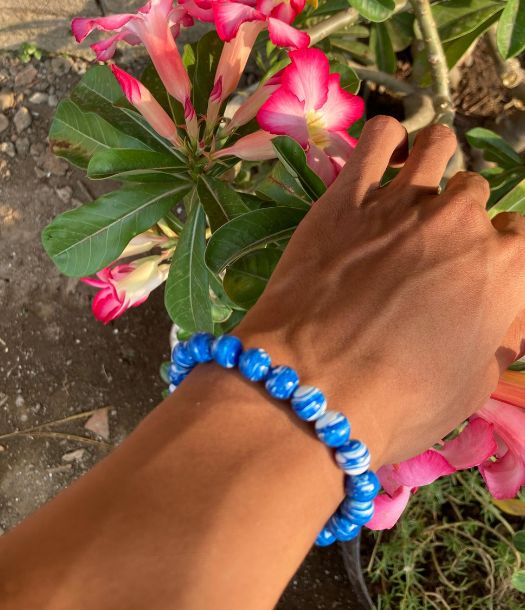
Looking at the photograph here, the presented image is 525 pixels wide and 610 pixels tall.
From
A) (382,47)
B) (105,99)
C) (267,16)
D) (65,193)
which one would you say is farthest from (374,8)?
(65,193)

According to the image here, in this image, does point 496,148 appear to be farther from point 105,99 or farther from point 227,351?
point 227,351

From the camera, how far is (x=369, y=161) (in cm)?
62

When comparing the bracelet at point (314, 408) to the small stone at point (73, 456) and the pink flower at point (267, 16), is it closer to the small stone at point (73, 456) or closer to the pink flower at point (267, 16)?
the pink flower at point (267, 16)

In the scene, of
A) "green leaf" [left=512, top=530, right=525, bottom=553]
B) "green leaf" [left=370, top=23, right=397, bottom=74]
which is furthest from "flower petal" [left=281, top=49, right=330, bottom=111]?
"green leaf" [left=370, top=23, right=397, bottom=74]

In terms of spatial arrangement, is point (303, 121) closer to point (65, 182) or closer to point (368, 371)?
point (368, 371)

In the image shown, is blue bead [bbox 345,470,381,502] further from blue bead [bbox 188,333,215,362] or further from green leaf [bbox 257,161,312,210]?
green leaf [bbox 257,161,312,210]

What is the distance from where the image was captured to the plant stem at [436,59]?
3.50ft

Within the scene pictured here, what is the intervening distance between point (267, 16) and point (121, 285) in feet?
1.77

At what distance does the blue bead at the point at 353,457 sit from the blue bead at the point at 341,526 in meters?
0.06

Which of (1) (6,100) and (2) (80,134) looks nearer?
(2) (80,134)

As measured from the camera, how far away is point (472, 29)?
1.23 m

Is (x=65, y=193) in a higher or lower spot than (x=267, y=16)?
lower

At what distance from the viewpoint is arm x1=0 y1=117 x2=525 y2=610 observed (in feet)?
1.30

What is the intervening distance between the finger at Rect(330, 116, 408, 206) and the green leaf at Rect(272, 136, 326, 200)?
0.30 ft
